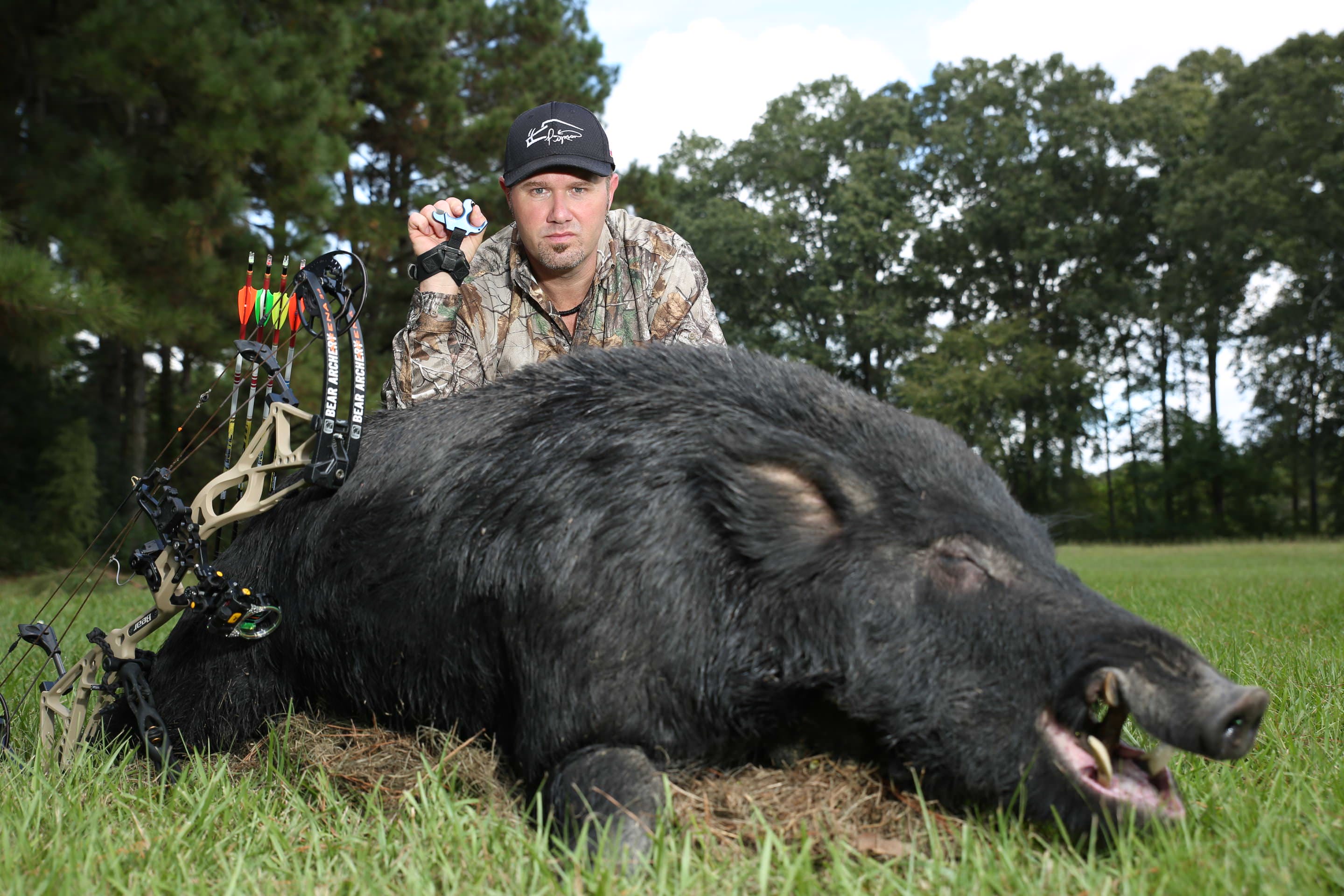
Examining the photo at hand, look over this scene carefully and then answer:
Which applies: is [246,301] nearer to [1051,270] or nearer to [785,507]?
[785,507]

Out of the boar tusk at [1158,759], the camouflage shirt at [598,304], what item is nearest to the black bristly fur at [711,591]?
the boar tusk at [1158,759]

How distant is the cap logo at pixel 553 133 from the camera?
12.2 ft

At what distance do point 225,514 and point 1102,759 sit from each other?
2060mm

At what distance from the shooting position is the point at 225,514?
2.61 meters

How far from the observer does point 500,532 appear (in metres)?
2.33

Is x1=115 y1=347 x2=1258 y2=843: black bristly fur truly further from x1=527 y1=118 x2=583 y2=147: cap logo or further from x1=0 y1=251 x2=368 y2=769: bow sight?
x1=527 y1=118 x2=583 y2=147: cap logo

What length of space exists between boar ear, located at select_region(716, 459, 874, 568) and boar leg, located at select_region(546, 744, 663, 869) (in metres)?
0.48

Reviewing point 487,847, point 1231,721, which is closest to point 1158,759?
point 1231,721

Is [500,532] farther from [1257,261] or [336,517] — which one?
[1257,261]

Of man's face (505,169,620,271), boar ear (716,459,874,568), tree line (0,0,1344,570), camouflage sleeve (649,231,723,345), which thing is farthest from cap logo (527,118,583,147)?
tree line (0,0,1344,570)

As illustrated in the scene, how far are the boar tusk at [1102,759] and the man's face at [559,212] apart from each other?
8.32 ft

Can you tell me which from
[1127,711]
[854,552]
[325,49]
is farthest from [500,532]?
[325,49]

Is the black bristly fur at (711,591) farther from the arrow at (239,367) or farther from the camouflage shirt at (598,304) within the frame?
the camouflage shirt at (598,304)

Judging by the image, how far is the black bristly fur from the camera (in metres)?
2.02
